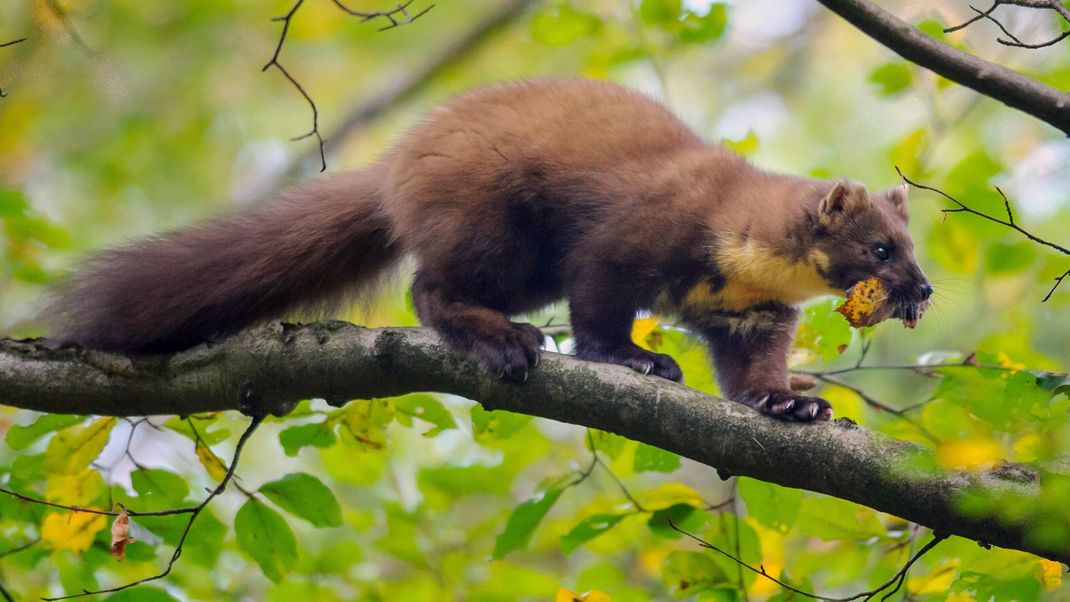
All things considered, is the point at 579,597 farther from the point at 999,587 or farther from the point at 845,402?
the point at 845,402

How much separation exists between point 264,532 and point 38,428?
1098 millimetres

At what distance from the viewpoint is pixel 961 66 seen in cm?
402

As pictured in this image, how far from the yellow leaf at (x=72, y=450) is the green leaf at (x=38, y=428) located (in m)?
0.04

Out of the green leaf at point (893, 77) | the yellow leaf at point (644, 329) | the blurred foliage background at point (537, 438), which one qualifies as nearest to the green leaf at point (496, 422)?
the blurred foliage background at point (537, 438)

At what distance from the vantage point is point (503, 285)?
578 centimetres

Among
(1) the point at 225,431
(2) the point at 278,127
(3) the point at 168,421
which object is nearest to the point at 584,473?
(1) the point at 225,431

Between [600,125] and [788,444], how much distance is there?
2.66 metres

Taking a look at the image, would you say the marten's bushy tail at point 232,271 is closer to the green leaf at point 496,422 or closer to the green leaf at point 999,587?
the green leaf at point 496,422

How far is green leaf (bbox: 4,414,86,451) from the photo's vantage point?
483 centimetres

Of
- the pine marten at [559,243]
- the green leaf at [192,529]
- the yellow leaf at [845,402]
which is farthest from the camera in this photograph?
the pine marten at [559,243]

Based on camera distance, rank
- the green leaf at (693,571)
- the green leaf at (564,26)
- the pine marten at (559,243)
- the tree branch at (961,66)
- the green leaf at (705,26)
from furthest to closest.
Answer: the green leaf at (564,26), the green leaf at (705,26), the pine marten at (559,243), the green leaf at (693,571), the tree branch at (961,66)

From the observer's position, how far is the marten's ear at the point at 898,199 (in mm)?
6035

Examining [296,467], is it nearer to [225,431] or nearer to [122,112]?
[122,112]

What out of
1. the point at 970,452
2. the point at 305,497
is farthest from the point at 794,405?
the point at 970,452
